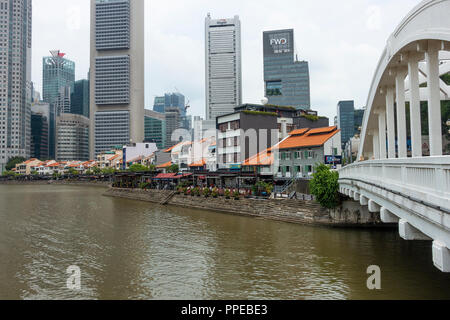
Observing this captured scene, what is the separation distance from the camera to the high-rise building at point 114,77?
629 ft

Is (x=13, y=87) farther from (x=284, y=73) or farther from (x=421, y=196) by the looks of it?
(x=421, y=196)

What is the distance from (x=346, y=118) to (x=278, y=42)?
2232 inches

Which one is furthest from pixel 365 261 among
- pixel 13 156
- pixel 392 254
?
pixel 13 156

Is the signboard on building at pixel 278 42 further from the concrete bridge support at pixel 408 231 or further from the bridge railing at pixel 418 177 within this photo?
the concrete bridge support at pixel 408 231

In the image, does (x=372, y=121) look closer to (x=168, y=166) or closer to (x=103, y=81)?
(x=168, y=166)

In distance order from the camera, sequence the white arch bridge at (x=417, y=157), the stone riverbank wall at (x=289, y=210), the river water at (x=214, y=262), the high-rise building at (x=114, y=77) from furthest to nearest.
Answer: the high-rise building at (x=114, y=77), the stone riverbank wall at (x=289, y=210), the river water at (x=214, y=262), the white arch bridge at (x=417, y=157)

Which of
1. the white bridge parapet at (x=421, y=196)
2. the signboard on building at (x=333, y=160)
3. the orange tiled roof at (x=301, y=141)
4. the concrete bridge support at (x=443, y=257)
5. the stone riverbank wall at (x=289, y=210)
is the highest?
the orange tiled roof at (x=301, y=141)

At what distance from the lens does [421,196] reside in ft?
32.2

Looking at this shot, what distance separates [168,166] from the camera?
83625mm

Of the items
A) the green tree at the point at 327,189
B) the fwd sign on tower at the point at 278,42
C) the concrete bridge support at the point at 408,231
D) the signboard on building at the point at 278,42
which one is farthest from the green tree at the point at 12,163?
the concrete bridge support at the point at 408,231

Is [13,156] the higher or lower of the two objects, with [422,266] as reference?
higher

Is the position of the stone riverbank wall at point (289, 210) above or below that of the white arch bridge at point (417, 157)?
below

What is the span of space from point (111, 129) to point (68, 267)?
182 m

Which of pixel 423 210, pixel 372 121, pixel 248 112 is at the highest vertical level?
pixel 248 112
